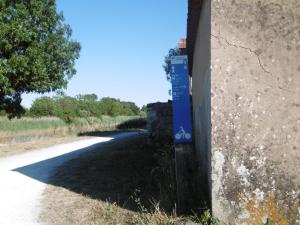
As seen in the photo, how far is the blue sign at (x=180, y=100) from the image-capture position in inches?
233

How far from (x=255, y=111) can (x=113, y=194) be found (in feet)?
12.3

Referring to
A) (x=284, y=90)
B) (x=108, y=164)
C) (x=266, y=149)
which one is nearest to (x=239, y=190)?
(x=266, y=149)

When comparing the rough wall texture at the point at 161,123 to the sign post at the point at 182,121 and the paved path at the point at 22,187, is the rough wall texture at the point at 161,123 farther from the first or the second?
the sign post at the point at 182,121

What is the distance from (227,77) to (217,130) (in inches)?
23.4

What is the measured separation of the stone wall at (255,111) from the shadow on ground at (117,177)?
1414 millimetres

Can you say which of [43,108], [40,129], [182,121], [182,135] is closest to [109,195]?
[182,135]

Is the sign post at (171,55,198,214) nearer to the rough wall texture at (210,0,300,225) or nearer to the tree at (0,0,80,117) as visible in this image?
the rough wall texture at (210,0,300,225)

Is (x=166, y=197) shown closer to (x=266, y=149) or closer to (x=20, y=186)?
(x=266, y=149)

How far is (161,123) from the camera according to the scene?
1487 cm

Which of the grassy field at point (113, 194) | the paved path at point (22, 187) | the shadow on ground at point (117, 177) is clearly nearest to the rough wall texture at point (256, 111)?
the grassy field at point (113, 194)

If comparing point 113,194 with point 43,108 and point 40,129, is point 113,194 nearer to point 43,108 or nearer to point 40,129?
point 40,129

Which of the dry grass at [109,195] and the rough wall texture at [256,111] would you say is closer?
the rough wall texture at [256,111]

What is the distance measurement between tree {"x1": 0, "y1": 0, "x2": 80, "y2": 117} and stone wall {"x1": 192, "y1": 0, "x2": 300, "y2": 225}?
1451cm

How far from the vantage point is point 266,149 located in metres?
4.66
